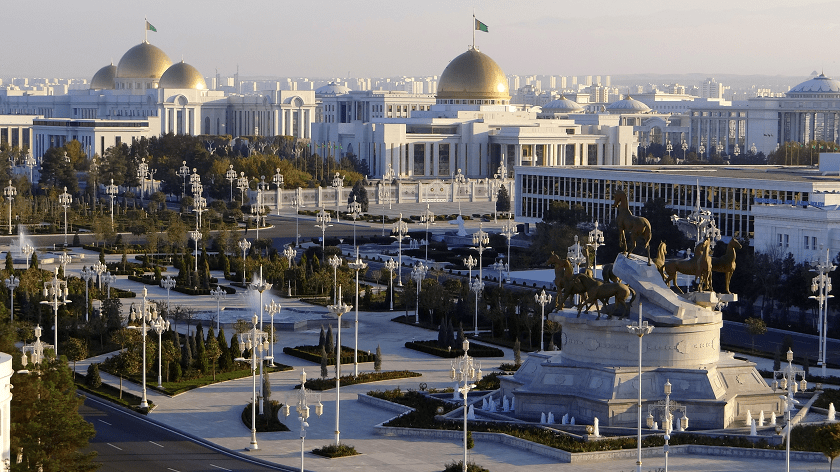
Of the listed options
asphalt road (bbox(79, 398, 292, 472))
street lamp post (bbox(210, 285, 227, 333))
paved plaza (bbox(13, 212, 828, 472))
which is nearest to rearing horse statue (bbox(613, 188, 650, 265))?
paved plaza (bbox(13, 212, 828, 472))

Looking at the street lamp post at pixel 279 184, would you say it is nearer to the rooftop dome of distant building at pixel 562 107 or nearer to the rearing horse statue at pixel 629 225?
the rearing horse statue at pixel 629 225

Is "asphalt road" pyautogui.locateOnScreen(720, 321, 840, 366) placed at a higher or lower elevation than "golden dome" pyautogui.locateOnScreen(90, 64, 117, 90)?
lower

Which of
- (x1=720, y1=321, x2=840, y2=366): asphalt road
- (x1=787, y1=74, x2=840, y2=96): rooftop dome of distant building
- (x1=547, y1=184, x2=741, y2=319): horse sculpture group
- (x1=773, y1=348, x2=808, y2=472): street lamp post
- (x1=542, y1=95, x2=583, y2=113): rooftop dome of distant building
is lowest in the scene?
(x1=720, y1=321, x2=840, y2=366): asphalt road

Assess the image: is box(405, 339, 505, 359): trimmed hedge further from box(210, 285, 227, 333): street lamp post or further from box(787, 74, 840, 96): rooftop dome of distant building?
box(787, 74, 840, 96): rooftop dome of distant building

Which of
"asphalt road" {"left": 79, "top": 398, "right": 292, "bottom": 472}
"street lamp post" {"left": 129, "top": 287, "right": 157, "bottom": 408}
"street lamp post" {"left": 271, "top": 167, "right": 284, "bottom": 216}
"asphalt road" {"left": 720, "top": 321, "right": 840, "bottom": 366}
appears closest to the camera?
"asphalt road" {"left": 79, "top": 398, "right": 292, "bottom": 472}

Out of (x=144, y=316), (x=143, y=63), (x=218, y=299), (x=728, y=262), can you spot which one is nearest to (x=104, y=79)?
(x=143, y=63)

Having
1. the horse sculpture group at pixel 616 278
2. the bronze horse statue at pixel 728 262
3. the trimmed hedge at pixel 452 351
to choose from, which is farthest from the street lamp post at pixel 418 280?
the bronze horse statue at pixel 728 262
